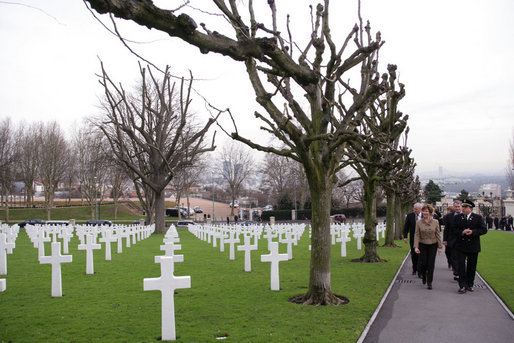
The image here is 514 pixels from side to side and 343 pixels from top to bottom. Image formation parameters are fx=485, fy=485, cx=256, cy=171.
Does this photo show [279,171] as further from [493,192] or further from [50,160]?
[493,192]

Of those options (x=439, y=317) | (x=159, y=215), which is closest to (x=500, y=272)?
(x=439, y=317)

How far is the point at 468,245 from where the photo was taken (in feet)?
34.8

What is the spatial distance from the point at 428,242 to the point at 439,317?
3.46 metres

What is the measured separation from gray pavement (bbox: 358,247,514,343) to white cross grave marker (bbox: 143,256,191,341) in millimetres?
2560

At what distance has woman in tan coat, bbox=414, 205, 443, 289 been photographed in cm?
1124

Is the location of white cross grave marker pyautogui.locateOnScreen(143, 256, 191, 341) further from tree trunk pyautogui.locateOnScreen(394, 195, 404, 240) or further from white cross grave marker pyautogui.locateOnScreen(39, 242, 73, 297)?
tree trunk pyautogui.locateOnScreen(394, 195, 404, 240)

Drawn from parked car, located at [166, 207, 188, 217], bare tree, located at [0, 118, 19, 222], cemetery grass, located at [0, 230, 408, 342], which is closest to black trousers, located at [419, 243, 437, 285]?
cemetery grass, located at [0, 230, 408, 342]

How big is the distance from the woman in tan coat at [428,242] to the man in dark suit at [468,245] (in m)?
0.52

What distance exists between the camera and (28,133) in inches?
2269

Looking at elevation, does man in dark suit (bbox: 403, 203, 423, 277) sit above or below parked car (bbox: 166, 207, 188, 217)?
above

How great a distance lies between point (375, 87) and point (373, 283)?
16.4ft

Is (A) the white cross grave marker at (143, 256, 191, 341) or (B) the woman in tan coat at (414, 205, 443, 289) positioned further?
(B) the woman in tan coat at (414, 205, 443, 289)

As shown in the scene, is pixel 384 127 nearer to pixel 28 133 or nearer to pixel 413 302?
pixel 413 302

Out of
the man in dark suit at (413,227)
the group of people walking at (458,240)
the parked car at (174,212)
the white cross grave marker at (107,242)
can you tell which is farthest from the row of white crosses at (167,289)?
the parked car at (174,212)
